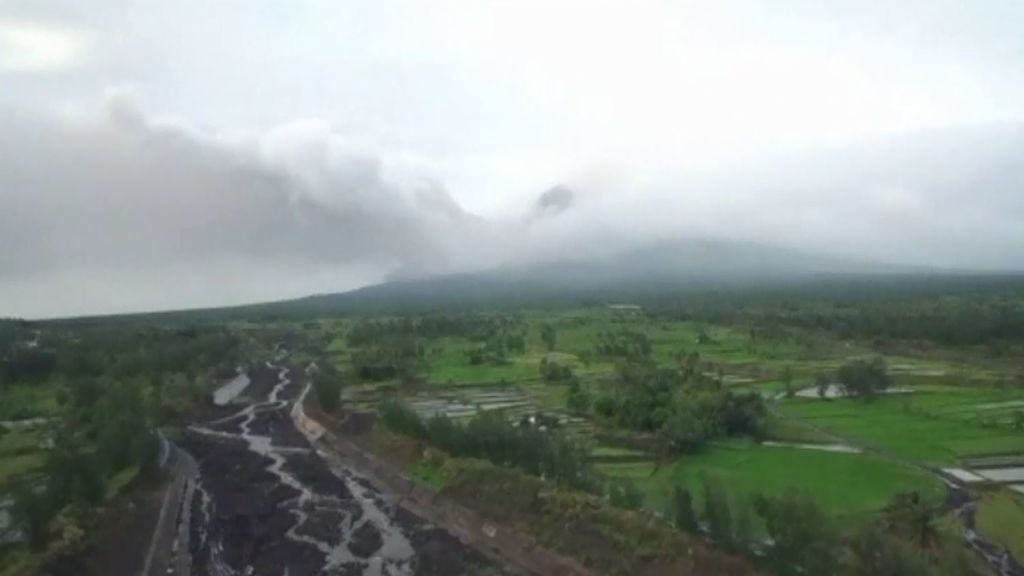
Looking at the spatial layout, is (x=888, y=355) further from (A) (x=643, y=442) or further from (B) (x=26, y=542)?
(B) (x=26, y=542)

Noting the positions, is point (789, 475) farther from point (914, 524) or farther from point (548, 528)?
point (548, 528)

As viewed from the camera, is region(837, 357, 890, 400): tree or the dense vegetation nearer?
the dense vegetation

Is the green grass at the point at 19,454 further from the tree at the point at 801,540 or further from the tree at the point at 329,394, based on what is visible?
the tree at the point at 801,540

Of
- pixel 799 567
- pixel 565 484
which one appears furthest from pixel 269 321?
pixel 799 567

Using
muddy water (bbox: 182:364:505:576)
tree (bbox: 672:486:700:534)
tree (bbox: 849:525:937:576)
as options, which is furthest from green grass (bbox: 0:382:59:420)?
tree (bbox: 849:525:937:576)

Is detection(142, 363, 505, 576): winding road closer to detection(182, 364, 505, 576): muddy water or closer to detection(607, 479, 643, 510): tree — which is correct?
detection(182, 364, 505, 576): muddy water
